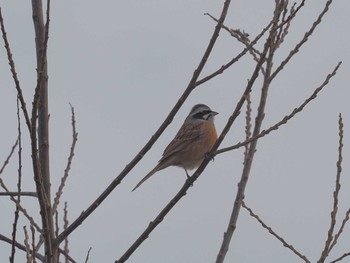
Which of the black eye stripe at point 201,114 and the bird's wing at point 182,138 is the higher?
the black eye stripe at point 201,114

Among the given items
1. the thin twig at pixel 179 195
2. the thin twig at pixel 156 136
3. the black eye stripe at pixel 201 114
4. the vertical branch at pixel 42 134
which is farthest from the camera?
the black eye stripe at pixel 201 114

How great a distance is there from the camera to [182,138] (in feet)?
27.2

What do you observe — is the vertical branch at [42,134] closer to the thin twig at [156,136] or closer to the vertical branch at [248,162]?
the thin twig at [156,136]

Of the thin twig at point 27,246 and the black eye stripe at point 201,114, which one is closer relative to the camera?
the thin twig at point 27,246

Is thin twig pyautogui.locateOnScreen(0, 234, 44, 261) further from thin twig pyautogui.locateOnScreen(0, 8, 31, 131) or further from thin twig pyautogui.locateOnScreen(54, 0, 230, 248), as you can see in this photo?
thin twig pyautogui.locateOnScreen(0, 8, 31, 131)

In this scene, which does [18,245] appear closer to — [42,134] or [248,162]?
[42,134]

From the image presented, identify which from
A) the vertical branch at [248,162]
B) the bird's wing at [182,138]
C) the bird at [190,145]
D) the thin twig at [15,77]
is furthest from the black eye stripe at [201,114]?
the thin twig at [15,77]

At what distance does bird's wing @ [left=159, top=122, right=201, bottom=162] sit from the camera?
804cm

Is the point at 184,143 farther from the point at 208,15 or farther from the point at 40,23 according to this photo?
the point at 40,23

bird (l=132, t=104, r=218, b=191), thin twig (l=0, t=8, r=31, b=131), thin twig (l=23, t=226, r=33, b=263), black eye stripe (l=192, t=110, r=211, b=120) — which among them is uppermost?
black eye stripe (l=192, t=110, r=211, b=120)

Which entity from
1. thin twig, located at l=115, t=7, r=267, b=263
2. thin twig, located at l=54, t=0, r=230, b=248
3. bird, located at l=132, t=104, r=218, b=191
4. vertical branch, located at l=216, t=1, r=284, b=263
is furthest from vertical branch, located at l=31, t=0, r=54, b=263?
bird, located at l=132, t=104, r=218, b=191

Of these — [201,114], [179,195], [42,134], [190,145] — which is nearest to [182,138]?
[190,145]

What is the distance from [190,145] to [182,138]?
0.17 metres

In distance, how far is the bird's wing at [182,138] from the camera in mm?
8039
